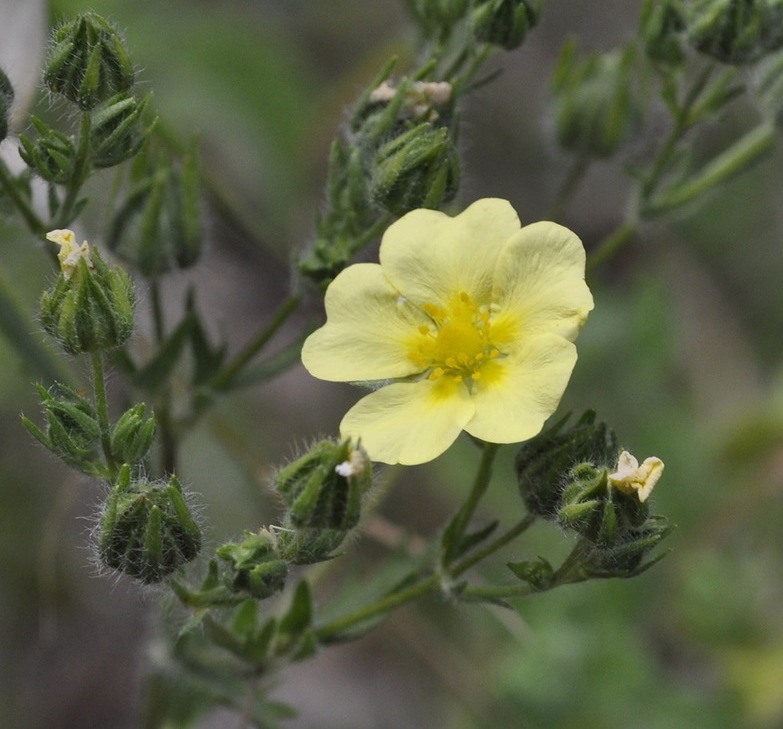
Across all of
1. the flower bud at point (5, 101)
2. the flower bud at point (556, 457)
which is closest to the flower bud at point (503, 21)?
the flower bud at point (556, 457)

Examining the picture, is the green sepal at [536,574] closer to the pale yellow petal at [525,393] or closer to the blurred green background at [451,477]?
the pale yellow petal at [525,393]

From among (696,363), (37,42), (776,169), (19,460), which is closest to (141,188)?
(37,42)

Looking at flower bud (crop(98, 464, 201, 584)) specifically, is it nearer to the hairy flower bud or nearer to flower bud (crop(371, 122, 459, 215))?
the hairy flower bud

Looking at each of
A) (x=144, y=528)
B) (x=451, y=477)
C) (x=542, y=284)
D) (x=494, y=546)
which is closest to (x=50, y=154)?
(x=144, y=528)

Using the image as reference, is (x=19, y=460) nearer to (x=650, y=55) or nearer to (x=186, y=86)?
(x=186, y=86)

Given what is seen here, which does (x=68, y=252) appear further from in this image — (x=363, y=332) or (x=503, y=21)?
(x=503, y=21)
